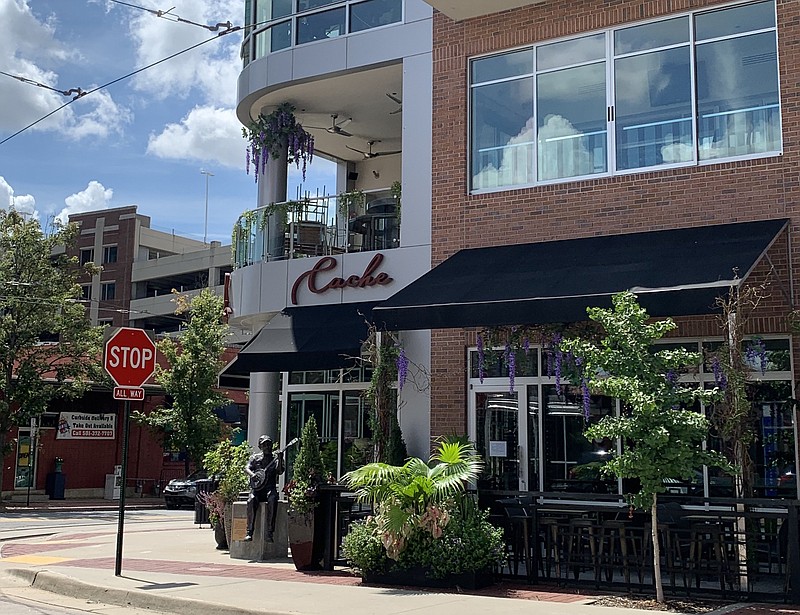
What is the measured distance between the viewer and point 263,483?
14.5 metres

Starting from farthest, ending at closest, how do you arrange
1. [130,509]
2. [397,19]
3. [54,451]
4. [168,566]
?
[54,451]
[130,509]
[397,19]
[168,566]

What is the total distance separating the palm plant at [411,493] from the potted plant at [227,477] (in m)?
4.11

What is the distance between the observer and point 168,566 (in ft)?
46.9

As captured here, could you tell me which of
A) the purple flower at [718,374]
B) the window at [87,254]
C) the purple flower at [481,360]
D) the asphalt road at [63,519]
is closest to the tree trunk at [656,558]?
the purple flower at [718,374]

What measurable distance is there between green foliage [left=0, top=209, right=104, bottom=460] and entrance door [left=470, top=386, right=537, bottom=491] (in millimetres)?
19434

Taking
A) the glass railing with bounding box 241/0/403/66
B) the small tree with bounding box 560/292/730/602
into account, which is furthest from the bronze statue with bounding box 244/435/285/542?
the glass railing with bounding box 241/0/403/66

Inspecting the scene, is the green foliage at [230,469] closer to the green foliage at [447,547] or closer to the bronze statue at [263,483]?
the bronze statue at [263,483]

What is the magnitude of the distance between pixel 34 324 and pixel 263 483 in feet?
59.5

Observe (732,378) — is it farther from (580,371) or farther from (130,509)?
(130,509)

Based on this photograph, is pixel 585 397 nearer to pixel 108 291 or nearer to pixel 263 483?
pixel 263 483

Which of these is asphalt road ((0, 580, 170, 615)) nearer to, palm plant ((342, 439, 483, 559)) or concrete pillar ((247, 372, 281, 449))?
palm plant ((342, 439, 483, 559))

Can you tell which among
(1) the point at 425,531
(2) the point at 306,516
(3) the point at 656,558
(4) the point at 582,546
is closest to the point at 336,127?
(2) the point at 306,516

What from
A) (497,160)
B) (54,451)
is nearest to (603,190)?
(497,160)

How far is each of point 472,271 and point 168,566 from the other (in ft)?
20.6
